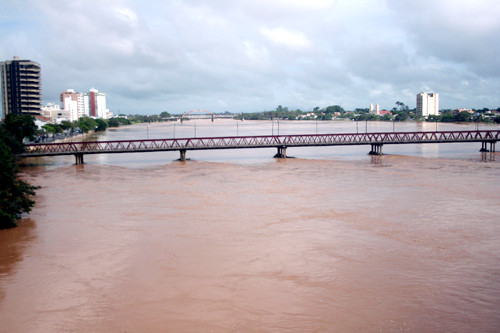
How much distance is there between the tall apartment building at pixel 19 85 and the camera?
104 meters

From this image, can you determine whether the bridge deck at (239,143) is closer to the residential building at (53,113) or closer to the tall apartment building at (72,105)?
the residential building at (53,113)

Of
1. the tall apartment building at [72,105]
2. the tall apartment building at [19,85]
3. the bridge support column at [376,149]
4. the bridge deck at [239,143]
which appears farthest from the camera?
the tall apartment building at [72,105]

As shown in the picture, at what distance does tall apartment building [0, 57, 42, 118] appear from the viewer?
104438mm

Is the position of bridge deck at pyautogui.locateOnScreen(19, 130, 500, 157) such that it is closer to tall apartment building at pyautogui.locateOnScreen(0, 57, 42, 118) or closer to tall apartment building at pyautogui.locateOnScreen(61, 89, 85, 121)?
tall apartment building at pyautogui.locateOnScreen(0, 57, 42, 118)

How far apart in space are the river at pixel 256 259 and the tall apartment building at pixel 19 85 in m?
81.6

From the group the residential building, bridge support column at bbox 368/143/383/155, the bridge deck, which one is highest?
the residential building

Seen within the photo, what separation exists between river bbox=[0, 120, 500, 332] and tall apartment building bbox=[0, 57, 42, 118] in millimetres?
81581

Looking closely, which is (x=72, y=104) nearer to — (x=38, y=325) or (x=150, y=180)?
(x=150, y=180)

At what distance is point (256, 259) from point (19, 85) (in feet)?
339

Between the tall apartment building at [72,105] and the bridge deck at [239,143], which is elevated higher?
the tall apartment building at [72,105]

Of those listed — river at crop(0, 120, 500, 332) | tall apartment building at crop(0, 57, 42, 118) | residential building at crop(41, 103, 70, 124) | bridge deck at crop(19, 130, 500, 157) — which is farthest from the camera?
residential building at crop(41, 103, 70, 124)

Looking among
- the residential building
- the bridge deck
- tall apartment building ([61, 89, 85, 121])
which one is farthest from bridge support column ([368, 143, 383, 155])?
tall apartment building ([61, 89, 85, 121])

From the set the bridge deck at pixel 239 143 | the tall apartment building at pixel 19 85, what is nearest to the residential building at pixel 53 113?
the tall apartment building at pixel 19 85

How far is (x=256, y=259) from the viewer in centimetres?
1655
